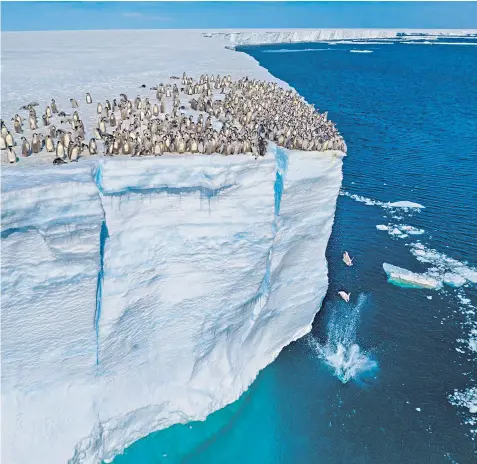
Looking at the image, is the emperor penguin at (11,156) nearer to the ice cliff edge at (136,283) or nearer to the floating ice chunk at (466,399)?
the ice cliff edge at (136,283)

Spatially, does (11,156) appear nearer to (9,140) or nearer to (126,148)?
(9,140)

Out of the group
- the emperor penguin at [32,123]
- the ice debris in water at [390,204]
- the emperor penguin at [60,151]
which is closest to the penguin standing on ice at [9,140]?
the emperor penguin at [60,151]

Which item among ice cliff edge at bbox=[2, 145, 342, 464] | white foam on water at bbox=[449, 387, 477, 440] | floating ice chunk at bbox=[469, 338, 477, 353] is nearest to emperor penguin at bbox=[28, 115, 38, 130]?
ice cliff edge at bbox=[2, 145, 342, 464]

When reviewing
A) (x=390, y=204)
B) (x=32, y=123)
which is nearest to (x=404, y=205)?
(x=390, y=204)

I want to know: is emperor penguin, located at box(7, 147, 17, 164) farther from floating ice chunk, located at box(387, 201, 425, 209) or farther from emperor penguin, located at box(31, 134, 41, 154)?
floating ice chunk, located at box(387, 201, 425, 209)

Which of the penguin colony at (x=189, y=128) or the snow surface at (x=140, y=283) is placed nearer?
the snow surface at (x=140, y=283)

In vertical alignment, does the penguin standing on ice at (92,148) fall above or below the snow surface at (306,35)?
above
